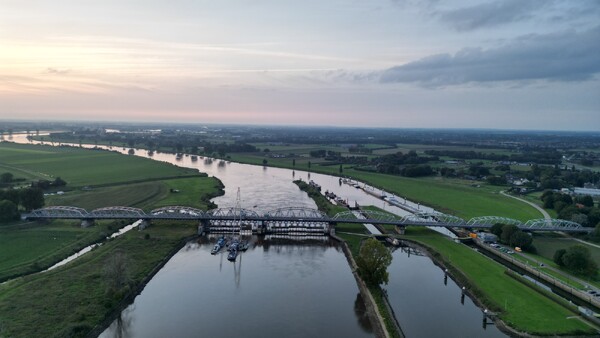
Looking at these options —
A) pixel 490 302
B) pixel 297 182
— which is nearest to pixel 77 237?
pixel 490 302

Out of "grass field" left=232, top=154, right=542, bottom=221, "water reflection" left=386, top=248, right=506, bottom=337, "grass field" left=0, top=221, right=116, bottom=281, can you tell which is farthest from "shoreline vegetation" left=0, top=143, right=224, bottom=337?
"grass field" left=232, top=154, right=542, bottom=221

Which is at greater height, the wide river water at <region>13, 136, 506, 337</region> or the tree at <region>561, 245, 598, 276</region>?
the tree at <region>561, 245, 598, 276</region>

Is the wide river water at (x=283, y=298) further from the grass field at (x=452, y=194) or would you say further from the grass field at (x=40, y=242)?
the grass field at (x=452, y=194)

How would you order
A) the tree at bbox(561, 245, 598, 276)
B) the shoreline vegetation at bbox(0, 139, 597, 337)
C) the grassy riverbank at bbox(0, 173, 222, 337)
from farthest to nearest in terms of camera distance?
the tree at bbox(561, 245, 598, 276), the shoreline vegetation at bbox(0, 139, 597, 337), the grassy riverbank at bbox(0, 173, 222, 337)

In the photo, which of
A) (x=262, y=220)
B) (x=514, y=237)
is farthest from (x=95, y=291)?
(x=514, y=237)

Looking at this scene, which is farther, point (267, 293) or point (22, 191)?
point (22, 191)

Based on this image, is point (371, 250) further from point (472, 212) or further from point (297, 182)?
point (297, 182)

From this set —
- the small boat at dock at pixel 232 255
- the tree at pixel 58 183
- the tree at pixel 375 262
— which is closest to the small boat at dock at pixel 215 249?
the small boat at dock at pixel 232 255

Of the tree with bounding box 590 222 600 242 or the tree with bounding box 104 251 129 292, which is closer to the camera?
the tree with bounding box 104 251 129 292

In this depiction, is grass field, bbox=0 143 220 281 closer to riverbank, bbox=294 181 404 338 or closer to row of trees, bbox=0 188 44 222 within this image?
row of trees, bbox=0 188 44 222
